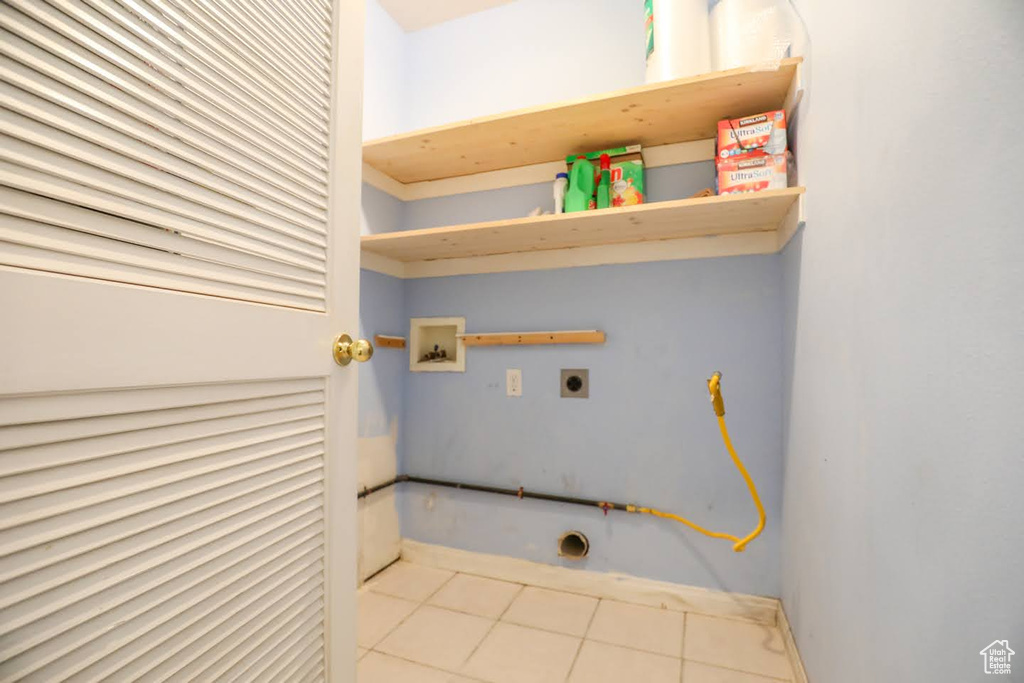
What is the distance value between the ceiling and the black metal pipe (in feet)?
7.53

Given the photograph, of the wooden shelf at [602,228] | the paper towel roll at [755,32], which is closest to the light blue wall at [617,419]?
the wooden shelf at [602,228]

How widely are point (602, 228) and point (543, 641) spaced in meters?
1.51

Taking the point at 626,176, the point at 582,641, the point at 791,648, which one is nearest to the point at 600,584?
the point at 582,641

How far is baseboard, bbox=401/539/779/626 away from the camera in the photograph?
1659mm

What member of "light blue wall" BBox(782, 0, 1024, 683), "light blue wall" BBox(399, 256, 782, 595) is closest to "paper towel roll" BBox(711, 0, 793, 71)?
"light blue wall" BBox(782, 0, 1024, 683)

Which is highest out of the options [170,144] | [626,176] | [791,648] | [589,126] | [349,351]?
[589,126]

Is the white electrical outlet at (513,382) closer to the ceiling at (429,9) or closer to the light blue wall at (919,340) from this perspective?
the light blue wall at (919,340)

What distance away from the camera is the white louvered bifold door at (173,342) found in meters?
0.46

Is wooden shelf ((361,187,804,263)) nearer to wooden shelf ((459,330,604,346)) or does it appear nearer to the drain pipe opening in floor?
wooden shelf ((459,330,604,346))

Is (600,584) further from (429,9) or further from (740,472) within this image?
(429,9)

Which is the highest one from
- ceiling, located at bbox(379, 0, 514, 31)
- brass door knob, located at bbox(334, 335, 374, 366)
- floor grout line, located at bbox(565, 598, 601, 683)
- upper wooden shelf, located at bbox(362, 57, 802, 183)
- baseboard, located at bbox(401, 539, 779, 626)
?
ceiling, located at bbox(379, 0, 514, 31)

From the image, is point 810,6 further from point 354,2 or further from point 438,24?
point 438,24

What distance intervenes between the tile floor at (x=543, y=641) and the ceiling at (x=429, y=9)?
8.87ft

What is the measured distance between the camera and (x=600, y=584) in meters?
1.84
